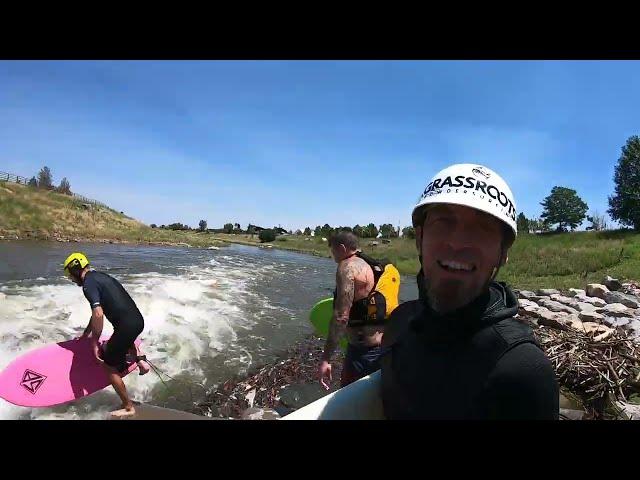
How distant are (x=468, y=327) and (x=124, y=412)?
→ 20.0 feet

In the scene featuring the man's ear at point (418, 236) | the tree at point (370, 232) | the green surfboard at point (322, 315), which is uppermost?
the tree at point (370, 232)

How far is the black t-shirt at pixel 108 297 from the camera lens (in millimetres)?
5629

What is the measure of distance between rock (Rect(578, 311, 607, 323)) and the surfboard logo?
12.8 meters

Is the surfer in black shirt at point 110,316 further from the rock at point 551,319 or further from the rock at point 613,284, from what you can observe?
the rock at point 613,284

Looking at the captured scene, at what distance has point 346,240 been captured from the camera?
537 centimetres

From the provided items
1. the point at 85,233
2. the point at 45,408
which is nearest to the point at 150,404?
the point at 45,408

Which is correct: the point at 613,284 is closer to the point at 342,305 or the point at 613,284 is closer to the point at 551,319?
the point at 551,319

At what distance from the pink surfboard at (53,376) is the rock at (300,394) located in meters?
2.82

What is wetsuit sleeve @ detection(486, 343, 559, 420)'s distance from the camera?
146 cm

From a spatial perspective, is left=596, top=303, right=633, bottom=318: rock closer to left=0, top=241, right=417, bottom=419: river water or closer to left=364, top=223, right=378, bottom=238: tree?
left=0, top=241, right=417, bottom=419: river water

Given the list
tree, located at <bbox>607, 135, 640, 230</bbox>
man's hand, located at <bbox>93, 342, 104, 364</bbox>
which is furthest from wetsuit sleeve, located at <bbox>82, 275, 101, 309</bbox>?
tree, located at <bbox>607, 135, 640, 230</bbox>

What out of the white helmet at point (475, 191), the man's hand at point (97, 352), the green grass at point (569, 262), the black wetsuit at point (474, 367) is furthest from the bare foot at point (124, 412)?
the green grass at point (569, 262)
